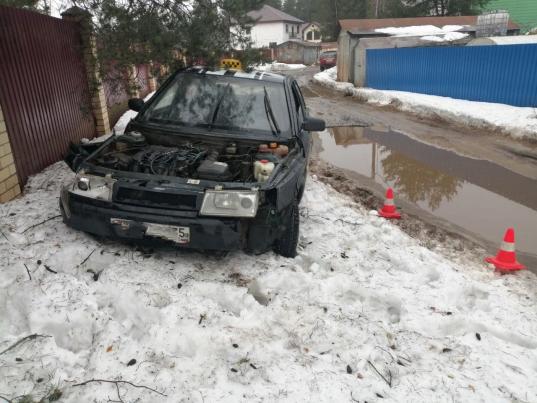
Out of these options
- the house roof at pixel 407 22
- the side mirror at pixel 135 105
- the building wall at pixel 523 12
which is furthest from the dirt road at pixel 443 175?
the building wall at pixel 523 12

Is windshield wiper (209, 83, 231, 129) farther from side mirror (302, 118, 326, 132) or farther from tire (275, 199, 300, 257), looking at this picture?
tire (275, 199, 300, 257)

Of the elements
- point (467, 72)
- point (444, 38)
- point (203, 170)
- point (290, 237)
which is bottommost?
point (290, 237)

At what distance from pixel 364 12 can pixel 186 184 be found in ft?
214

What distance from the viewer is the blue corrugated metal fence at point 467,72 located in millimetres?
12453

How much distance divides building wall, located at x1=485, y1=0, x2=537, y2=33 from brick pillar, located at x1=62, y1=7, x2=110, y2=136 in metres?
45.3

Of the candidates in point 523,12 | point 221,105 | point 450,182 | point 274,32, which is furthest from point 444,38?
point 274,32

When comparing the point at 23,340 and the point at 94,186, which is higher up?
the point at 94,186

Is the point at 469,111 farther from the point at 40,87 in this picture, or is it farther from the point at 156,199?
the point at 156,199

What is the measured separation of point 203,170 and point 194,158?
1.11 feet

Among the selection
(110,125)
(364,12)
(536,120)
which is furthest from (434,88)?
(364,12)

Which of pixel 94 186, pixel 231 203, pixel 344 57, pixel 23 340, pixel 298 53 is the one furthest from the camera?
pixel 298 53

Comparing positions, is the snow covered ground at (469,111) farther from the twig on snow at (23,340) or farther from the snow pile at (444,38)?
the twig on snow at (23,340)

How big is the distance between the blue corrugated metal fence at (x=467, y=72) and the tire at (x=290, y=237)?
448 inches

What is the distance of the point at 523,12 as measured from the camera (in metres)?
43.3
